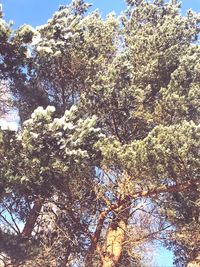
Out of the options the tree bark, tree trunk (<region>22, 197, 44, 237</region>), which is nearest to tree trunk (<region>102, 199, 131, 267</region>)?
tree trunk (<region>22, 197, 44, 237</region>)

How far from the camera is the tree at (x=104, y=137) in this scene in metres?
9.30

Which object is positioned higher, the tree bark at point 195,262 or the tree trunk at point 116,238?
the tree bark at point 195,262

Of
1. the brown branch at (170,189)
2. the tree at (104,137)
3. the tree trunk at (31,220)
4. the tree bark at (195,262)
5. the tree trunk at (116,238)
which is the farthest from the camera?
the tree bark at (195,262)

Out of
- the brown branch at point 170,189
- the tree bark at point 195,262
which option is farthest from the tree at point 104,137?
the tree bark at point 195,262

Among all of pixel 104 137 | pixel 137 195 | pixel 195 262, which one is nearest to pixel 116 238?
pixel 137 195

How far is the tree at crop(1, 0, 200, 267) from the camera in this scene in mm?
9305

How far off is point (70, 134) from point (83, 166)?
37.5 inches

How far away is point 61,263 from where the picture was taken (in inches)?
456

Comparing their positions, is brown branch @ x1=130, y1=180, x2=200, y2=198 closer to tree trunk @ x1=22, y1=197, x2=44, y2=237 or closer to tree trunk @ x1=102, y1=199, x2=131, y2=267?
tree trunk @ x1=102, y1=199, x2=131, y2=267

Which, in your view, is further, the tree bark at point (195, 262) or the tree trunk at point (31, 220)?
the tree bark at point (195, 262)

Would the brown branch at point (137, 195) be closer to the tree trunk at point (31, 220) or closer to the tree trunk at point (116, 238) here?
the tree trunk at point (116, 238)

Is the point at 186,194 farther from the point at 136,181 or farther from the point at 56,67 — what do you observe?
the point at 56,67

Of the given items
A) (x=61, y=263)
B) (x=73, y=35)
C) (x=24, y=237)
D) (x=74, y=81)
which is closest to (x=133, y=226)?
(x=61, y=263)

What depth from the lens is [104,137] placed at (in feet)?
33.1
